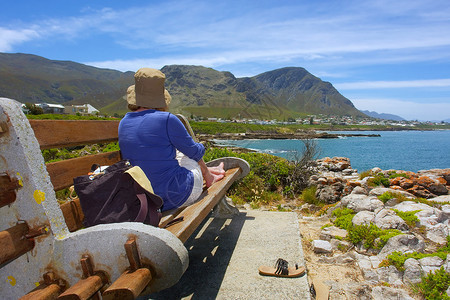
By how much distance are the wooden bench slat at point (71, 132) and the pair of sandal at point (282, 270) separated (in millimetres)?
1933

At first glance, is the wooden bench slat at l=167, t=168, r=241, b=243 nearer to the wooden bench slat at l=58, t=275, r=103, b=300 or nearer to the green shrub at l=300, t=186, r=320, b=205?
the wooden bench slat at l=58, t=275, r=103, b=300

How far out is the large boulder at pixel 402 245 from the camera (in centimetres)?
365

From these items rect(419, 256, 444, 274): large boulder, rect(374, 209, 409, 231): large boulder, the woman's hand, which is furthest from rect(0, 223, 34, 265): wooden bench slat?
rect(374, 209, 409, 231): large boulder

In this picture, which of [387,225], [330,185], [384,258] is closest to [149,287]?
[384,258]

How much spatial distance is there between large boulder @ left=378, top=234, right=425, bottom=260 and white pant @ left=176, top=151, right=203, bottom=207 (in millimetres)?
2459

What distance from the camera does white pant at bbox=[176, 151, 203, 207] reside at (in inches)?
109

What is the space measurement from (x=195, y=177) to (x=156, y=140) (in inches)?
21.4

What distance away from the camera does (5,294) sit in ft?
5.32

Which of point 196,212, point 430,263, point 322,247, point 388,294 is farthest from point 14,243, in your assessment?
point 430,263

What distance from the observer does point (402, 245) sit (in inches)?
144

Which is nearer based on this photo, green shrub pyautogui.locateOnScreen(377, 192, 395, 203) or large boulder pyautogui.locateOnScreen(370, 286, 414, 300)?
large boulder pyautogui.locateOnScreen(370, 286, 414, 300)

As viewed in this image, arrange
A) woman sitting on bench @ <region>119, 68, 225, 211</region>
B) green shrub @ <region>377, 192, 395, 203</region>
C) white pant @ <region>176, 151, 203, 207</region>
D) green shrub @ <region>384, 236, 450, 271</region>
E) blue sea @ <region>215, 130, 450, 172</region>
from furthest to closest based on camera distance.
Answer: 1. blue sea @ <region>215, 130, 450, 172</region>
2. green shrub @ <region>377, 192, 395, 203</region>
3. green shrub @ <region>384, 236, 450, 271</region>
4. white pant @ <region>176, 151, 203, 207</region>
5. woman sitting on bench @ <region>119, 68, 225, 211</region>

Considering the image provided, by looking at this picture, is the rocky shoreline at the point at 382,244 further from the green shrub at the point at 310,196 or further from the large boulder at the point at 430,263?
the green shrub at the point at 310,196

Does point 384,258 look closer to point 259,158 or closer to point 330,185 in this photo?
point 330,185
